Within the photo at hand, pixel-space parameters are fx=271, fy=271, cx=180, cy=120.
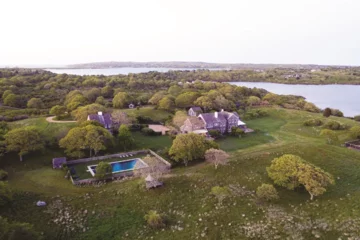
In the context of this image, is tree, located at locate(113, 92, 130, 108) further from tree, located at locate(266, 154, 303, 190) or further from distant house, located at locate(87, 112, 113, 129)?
tree, located at locate(266, 154, 303, 190)

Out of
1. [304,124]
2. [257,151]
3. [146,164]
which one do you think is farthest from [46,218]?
[304,124]

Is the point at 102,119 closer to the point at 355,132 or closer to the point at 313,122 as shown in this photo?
the point at 313,122

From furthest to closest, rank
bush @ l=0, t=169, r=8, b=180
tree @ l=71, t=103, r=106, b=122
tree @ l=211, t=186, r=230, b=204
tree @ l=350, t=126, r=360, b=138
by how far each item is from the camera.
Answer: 1. tree @ l=71, t=103, r=106, b=122
2. tree @ l=350, t=126, r=360, b=138
3. bush @ l=0, t=169, r=8, b=180
4. tree @ l=211, t=186, r=230, b=204

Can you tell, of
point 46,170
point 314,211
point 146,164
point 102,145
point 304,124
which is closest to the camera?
point 314,211

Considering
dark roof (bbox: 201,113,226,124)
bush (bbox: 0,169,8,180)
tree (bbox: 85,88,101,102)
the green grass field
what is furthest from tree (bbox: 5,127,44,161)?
tree (bbox: 85,88,101,102)

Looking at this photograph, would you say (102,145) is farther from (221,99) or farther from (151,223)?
(221,99)

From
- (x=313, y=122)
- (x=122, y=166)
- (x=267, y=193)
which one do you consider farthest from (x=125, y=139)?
(x=313, y=122)

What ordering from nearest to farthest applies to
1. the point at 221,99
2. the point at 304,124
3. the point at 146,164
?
the point at 146,164, the point at 304,124, the point at 221,99

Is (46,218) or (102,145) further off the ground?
(102,145)
